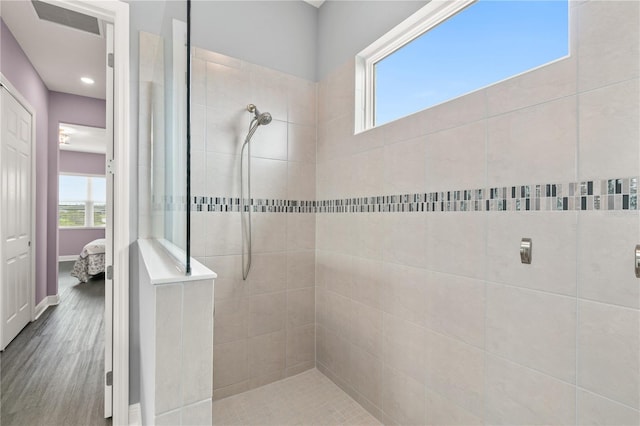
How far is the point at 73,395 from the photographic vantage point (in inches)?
81.4

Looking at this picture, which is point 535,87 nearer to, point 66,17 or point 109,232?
point 109,232

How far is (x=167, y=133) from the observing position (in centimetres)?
129

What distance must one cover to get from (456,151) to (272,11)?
1732mm

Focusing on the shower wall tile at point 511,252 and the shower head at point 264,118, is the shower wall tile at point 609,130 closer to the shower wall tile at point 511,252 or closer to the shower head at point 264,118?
the shower wall tile at point 511,252

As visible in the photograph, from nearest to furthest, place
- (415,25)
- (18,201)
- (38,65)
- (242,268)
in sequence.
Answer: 1. (415,25)
2. (242,268)
3. (18,201)
4. (38,65)

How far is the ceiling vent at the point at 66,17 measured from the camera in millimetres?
2307

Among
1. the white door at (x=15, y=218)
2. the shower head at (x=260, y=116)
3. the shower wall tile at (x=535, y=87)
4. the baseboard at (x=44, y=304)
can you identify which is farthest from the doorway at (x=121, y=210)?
the baseboard at (x=44, y=304)

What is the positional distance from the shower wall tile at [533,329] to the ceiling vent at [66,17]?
3.13 metres

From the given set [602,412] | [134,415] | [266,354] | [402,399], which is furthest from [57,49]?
[602,412]

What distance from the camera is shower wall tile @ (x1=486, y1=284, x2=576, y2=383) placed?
1.06 m

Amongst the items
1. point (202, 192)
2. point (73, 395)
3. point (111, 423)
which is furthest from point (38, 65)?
point (111, 423)

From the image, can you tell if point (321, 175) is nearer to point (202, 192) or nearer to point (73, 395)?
point (202, 192)

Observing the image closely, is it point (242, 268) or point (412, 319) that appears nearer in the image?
point (412, 319)

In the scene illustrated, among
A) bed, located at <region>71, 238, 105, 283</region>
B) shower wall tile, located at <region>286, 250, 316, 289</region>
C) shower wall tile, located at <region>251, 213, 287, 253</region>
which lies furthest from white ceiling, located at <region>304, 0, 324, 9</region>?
bed, located at <region>71, 238, 105, 283</region>
